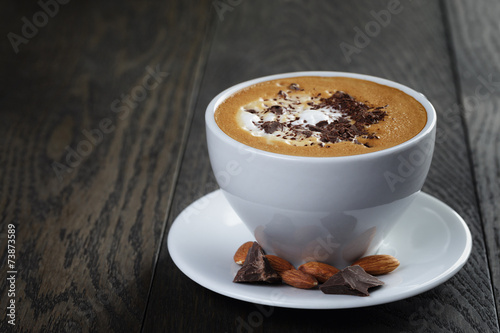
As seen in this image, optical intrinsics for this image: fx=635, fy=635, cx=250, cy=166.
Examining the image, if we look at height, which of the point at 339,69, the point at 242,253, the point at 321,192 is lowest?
the point at 339,69

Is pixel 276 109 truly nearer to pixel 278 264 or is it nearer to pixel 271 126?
pixel 271 126

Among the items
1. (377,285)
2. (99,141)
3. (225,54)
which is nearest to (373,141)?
(377,285)

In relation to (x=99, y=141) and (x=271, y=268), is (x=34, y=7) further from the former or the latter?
(x=271, y=268)

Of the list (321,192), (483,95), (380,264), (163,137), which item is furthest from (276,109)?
(483,95)

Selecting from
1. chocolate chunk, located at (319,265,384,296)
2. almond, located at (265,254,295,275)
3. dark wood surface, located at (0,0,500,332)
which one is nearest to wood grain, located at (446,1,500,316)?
dark wood surface, located at (0,0,500,332)

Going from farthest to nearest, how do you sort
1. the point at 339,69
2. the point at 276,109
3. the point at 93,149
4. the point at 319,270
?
1. the point at 339,69
2. the point at 93,149
3. the point at 276,109
4. the point at 319,270

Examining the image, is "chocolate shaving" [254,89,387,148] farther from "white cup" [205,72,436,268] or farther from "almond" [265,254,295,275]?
"almond" [265,254,295,275]
